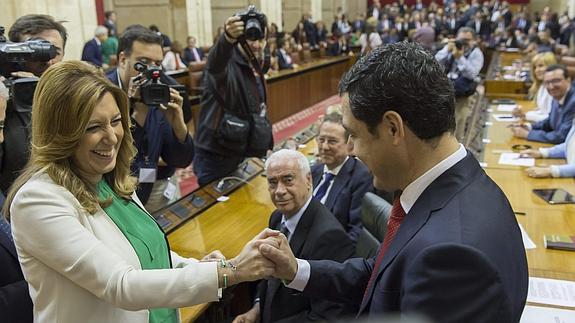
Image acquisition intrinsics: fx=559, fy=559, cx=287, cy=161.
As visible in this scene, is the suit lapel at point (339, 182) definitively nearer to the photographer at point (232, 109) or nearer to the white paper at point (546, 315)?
the photographer at point (232, 109)

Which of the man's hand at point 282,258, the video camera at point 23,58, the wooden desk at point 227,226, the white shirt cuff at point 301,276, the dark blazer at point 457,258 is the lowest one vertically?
the wooden desk at point 227,226

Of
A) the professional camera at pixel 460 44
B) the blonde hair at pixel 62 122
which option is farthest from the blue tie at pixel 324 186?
the professional camera at pixel 460 44

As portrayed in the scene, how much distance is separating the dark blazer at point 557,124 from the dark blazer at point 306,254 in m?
3.51

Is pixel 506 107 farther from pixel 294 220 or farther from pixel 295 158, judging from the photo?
pixel 294 220

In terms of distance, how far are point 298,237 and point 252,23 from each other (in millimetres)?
1637

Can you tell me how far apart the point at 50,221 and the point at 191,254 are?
4.85 feet

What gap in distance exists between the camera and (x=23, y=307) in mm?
1780

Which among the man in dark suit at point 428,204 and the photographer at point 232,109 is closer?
the man in dark suit at point 428,204

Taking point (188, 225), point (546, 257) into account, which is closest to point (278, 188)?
point (188, 225)

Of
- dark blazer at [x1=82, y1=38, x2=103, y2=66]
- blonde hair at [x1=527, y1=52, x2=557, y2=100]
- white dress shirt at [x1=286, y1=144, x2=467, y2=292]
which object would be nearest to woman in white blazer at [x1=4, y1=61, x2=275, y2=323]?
white dress shirt at [x1=286, y1=144, x2=467, y2=292]

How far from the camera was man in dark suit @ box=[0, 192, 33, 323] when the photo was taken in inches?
68.7

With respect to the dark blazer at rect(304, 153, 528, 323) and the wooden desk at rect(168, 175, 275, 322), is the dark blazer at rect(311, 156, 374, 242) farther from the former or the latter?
the dark blazer at rect(304, 153, 528, 323)

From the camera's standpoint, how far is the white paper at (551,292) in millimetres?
2279

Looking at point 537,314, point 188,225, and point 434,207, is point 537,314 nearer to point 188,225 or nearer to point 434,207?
point 434,207
